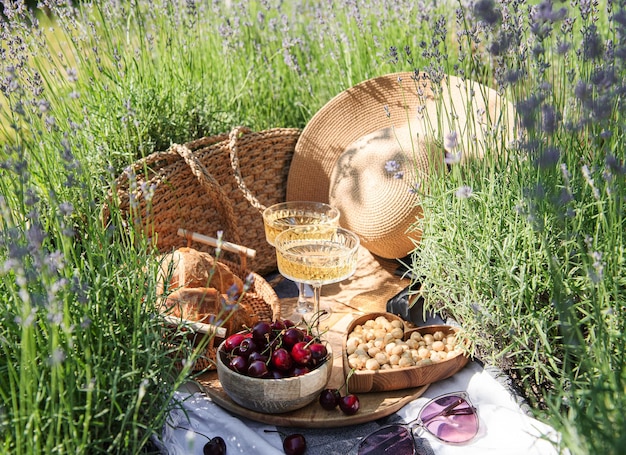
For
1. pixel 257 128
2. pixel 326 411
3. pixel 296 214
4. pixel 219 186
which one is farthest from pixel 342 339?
pixel 257 128

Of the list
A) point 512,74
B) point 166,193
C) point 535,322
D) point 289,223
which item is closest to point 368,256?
point 289,223

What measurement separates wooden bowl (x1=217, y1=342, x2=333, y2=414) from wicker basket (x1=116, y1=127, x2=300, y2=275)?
687 mm

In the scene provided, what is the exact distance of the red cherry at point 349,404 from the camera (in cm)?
176

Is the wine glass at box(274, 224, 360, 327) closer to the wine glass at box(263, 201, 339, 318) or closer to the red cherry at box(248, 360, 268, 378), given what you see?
the wine glass at box(263, 201, 339, 318)

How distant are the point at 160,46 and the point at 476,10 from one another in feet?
Result: 5.59

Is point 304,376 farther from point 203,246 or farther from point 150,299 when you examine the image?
point 203,246

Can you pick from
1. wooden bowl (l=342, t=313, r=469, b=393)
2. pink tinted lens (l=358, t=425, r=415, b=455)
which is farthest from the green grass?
pink tinted lens (l=358, t=425, r=415, b=455)

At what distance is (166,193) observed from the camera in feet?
7.68

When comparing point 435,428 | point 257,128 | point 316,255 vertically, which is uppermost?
point 257,128

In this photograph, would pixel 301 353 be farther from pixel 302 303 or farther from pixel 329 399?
pixel 302 303

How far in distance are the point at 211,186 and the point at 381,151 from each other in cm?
67

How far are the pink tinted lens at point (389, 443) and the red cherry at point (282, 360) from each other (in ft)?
0.95

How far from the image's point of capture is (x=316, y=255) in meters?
2.14

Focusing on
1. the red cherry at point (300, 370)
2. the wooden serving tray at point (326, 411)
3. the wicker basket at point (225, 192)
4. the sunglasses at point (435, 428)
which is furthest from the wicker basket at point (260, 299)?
the sunglasses at point (435, 428)
